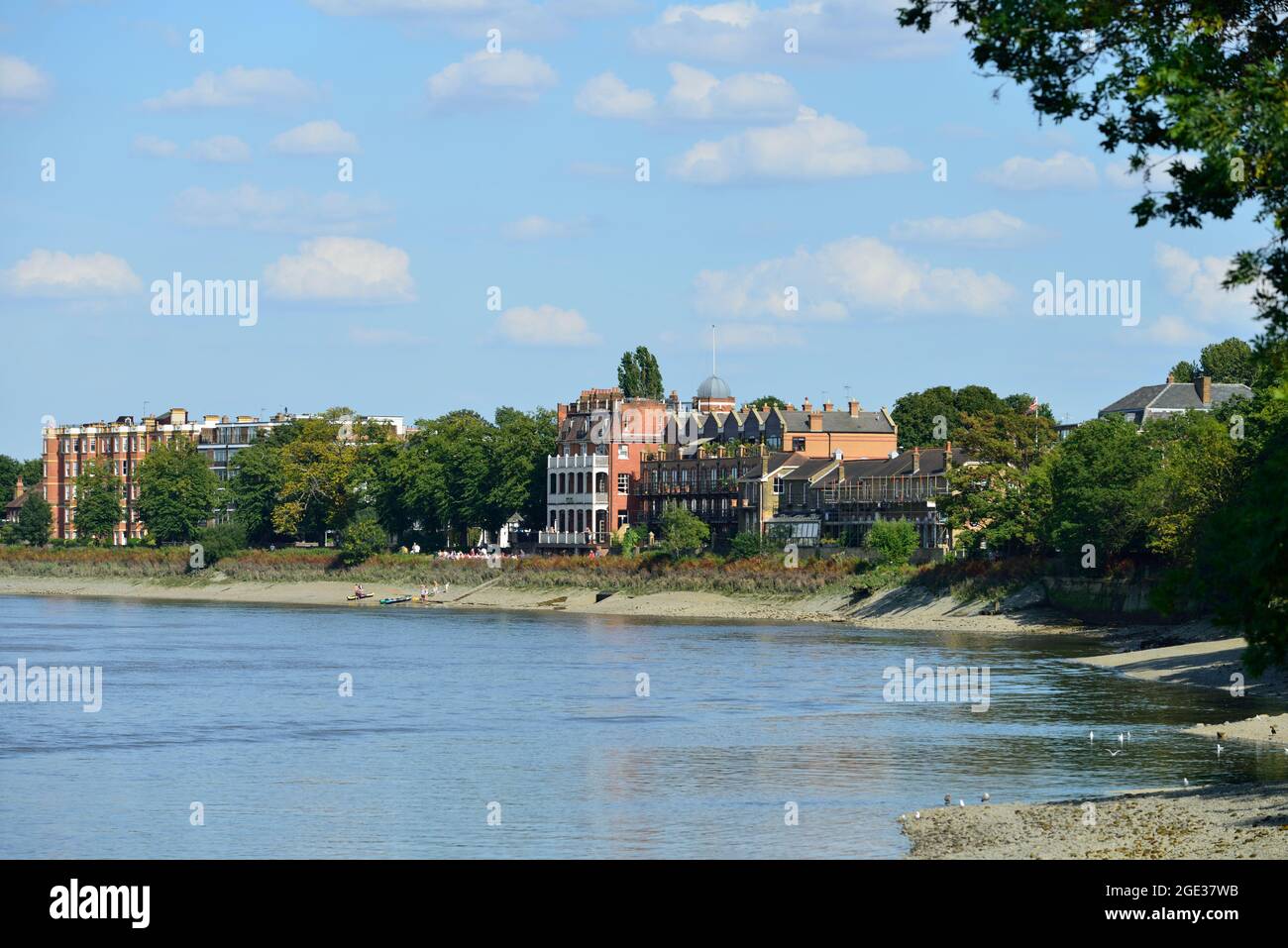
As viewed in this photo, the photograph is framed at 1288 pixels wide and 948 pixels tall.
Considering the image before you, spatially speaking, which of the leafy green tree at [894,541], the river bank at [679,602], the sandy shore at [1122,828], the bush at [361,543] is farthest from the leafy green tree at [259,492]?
the sandy shore at [1122,828]

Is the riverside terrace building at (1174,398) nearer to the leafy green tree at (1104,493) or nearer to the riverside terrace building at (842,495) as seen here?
the riverside terrace building at (842,495)

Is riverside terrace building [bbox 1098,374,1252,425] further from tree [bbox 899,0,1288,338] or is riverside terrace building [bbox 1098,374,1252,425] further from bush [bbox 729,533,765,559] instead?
tree [bbox 899,0,1288,338]

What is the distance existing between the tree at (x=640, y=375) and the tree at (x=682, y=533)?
34070mm

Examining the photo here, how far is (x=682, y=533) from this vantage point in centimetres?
14838

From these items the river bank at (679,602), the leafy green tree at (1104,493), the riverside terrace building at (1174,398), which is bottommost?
A: the river bank at (679,602)

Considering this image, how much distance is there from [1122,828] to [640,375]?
505 ft

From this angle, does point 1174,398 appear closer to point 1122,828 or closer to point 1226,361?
point 1226,361

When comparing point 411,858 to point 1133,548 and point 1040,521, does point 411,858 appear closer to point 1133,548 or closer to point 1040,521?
point 1133,548

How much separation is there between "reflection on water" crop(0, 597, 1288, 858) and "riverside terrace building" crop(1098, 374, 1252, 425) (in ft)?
198

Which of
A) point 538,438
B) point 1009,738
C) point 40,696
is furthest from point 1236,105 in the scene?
point 538,438

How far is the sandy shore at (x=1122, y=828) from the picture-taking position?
30781 mm

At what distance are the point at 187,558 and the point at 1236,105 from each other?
175 m

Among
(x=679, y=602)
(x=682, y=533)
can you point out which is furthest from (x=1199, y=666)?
(x=682, y=533)

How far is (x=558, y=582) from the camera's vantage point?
150m
